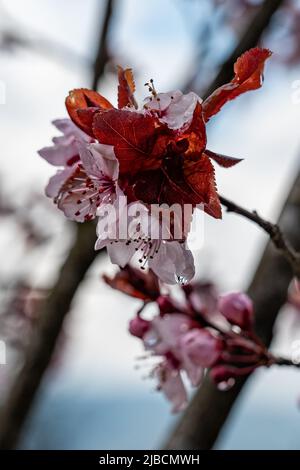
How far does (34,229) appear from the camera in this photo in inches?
199

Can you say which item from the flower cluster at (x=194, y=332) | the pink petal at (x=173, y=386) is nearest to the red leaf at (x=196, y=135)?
the flower cluster at (x=194, y=332)

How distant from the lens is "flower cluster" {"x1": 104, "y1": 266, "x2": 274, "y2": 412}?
141 cm

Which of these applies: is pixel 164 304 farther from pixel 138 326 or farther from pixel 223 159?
pixel 223 159

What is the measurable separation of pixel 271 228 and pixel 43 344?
184 cm

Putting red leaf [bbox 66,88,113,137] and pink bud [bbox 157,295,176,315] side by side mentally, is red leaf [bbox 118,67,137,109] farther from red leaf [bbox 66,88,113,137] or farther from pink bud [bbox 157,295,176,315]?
pink bud [bbox 157,295,176,315]

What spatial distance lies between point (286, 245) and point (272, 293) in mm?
959

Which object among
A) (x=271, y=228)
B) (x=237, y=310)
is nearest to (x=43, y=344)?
(x=237, y=310)

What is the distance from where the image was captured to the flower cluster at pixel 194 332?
1.41 meters

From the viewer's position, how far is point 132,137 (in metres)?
0.97

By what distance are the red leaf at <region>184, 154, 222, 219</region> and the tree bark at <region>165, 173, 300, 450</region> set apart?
1.14 m

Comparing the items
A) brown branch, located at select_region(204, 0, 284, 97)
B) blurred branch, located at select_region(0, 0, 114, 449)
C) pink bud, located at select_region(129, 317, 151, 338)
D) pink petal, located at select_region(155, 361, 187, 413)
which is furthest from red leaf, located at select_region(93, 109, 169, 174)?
blurred branch, located at select_region(0, 0, 114, 449)
